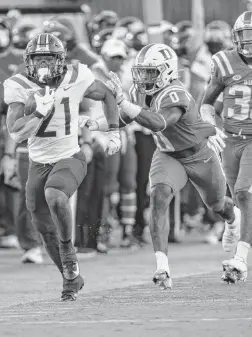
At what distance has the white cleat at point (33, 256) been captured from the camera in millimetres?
11406

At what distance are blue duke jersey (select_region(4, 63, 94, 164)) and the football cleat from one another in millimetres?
835

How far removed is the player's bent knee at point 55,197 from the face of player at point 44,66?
771 mm

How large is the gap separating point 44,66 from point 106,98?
53cm

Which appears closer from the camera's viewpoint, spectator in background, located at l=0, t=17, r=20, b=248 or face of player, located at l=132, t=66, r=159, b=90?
face of player, located at l=132, t=66, r=159, b=90

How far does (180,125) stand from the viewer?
902cm

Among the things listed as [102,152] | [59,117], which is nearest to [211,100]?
[59,117]

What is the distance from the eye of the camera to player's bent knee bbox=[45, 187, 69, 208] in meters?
8.06

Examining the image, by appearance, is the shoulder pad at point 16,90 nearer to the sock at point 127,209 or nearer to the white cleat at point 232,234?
the white cleat at point 232,234

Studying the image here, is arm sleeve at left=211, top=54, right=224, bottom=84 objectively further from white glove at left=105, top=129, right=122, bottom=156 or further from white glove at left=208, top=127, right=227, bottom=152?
white glove at left=105, top=129, right=122, bottom=156

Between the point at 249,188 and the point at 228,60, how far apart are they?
1.06 meters

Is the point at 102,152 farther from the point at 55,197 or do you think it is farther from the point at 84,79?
the point at 55,197

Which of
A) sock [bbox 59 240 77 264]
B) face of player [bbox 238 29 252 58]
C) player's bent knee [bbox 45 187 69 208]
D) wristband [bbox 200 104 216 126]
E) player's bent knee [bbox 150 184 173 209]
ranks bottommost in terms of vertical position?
sock [bbox 59 240 77 264]

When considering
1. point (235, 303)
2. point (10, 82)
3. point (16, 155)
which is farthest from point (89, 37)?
point (235, 303)

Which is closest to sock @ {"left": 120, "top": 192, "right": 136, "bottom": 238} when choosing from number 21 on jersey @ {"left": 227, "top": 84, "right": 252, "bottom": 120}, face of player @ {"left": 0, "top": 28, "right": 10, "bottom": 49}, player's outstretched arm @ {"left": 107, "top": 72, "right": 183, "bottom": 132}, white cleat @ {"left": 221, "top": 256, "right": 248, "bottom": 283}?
face of player @ {"left": 0, "top": 28, "right": 10, "bottom": 49}
